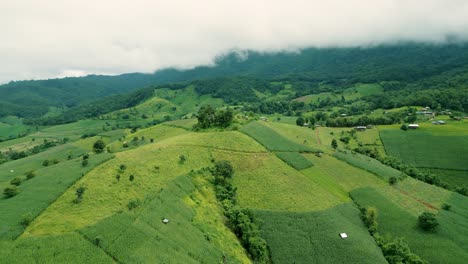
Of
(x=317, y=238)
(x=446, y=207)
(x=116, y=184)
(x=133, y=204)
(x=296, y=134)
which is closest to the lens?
(x=133, y=204)

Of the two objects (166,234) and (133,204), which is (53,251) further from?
(166,234)

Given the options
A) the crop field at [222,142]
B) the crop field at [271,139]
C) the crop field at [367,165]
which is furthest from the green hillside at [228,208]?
the crop field at [271,139]

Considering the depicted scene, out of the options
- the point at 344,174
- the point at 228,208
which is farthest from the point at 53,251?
the point at 344,174

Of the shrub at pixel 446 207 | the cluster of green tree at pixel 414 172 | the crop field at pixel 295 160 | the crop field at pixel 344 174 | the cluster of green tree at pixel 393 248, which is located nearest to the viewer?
the cluster of green tree at pixel 393 248

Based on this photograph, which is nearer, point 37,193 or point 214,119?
point 37,193

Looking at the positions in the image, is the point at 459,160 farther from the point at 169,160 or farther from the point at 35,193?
the point at 35,193

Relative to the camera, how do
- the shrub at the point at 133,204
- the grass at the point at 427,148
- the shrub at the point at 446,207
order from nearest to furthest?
the shrub at the point at 133,204, the shrub at the point at 446,207, the grass at the point at 427,148

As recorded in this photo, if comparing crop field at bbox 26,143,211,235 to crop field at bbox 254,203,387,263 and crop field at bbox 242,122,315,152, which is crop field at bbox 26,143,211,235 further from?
Result: crop field at bbox 254,203,387,263

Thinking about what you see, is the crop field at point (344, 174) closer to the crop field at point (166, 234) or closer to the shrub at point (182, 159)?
the shrub at point (182, 159)
